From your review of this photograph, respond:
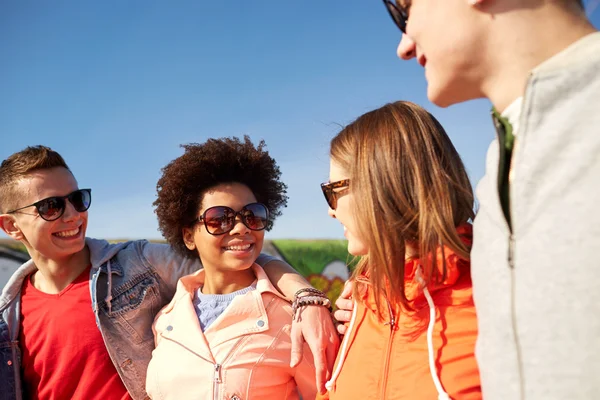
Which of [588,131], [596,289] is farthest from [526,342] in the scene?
[588,131]

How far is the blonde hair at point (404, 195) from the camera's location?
5.18 feet

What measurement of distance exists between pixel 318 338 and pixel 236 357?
51cm

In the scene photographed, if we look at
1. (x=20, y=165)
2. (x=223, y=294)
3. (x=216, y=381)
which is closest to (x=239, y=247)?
(x=223, y=294)

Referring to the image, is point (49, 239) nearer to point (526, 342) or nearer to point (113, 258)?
point (113, 258)

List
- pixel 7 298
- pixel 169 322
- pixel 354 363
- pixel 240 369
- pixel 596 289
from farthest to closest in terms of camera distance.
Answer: pixel 7 298, pixel 169 322, pixel 240 369, pixel 354 363, pixel 596 289

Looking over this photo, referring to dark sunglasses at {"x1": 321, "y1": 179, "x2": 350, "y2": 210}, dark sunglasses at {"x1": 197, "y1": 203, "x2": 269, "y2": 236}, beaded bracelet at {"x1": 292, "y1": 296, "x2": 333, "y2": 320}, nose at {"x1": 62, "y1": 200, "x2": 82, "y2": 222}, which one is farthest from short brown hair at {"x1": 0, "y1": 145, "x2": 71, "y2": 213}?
dark sunglasses at {"x1": 321, "y1": 179, "x2": 350, "y2": 210}

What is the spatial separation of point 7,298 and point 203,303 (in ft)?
4.35

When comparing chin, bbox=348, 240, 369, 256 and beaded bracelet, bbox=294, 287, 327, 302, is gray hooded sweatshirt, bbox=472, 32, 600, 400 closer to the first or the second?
chin, bbox=348, 240, 369, 256

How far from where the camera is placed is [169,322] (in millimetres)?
2654

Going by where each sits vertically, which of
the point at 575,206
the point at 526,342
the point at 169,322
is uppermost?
the point at 575,206

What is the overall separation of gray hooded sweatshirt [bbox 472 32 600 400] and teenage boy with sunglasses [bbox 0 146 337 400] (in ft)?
5.64

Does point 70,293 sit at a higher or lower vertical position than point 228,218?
lower

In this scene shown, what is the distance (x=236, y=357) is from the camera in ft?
7.64

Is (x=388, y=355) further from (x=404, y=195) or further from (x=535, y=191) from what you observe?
(x=535, y=191)
